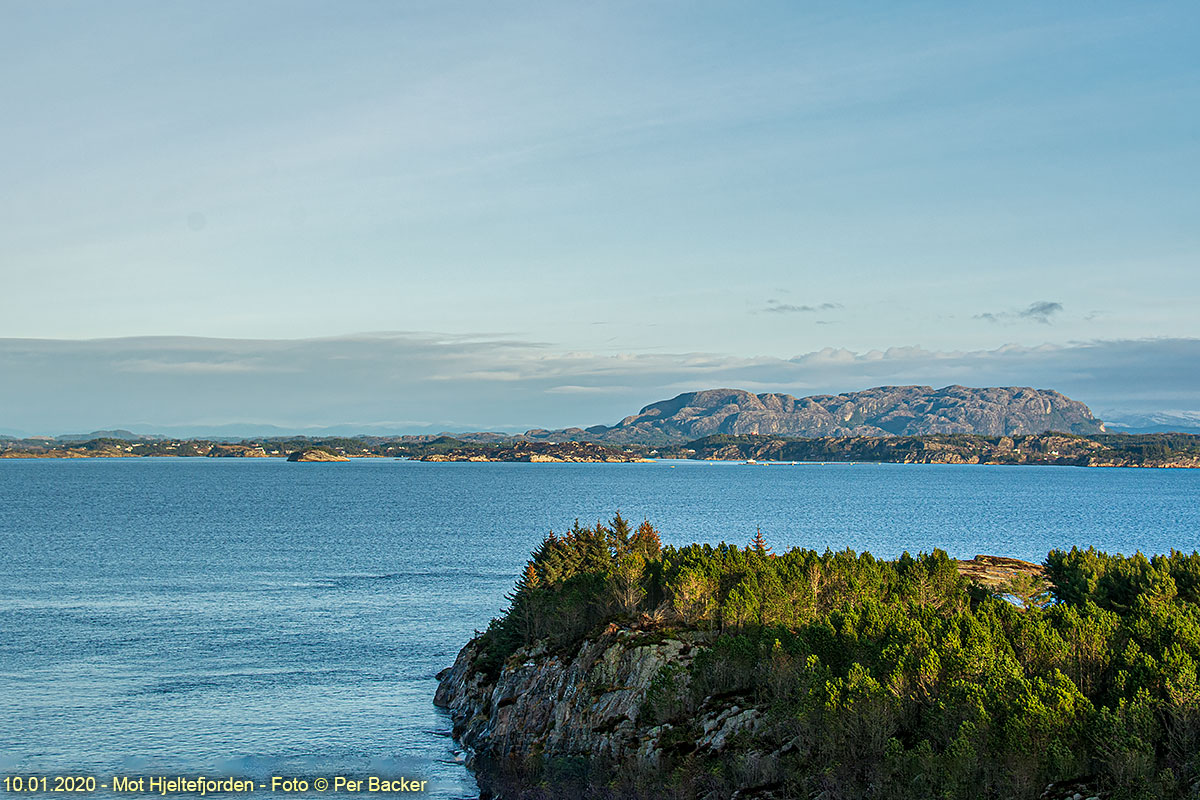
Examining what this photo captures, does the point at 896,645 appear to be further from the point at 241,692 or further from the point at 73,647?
the point at 73,647

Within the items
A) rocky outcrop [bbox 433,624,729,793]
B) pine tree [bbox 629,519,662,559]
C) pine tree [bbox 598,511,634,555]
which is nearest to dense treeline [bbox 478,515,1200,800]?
rocky outcrop [bbox 433,624,729,793]

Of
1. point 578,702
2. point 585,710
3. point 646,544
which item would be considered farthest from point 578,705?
point 646,544

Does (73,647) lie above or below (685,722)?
below

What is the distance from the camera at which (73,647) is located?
148 ft

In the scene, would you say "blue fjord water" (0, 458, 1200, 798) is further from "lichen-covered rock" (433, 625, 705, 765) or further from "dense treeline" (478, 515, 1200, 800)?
"dense treeline" (478, 515, 1200, 800)

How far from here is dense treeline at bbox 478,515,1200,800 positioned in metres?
17.6

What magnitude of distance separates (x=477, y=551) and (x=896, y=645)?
68326 mm

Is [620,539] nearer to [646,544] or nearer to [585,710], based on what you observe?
[646,544]

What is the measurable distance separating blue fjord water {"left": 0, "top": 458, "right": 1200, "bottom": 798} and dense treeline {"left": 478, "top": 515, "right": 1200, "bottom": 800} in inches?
366

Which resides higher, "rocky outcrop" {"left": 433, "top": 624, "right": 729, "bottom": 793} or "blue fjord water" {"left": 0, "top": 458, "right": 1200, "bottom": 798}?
"rocky outcrop" {"left": 433, "top": 624, "right": 729, "bottom": 793}

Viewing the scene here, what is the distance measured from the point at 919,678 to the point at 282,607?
44.7m

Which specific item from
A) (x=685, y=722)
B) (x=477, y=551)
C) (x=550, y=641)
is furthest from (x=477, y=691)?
(x=477, y=551)

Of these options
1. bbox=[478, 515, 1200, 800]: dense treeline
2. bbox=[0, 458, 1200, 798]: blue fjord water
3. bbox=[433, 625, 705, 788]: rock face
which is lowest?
bbox=[0, 458, 1200, 798]: blue fjord water

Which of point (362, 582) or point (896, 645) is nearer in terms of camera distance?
point (896, 645)
